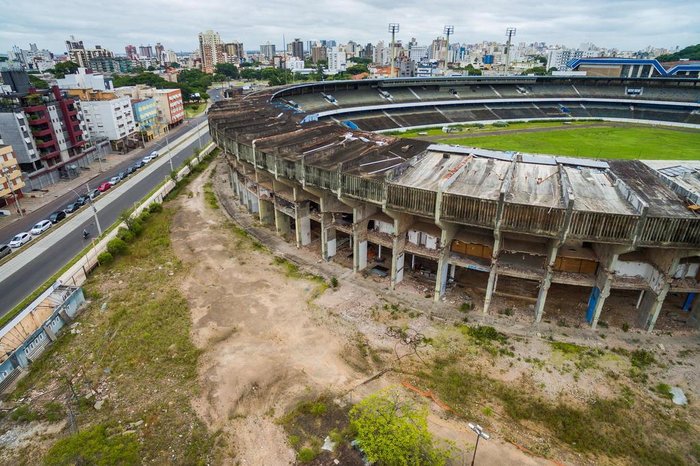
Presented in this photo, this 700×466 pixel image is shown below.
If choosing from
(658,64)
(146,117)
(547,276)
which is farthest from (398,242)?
(658,64)

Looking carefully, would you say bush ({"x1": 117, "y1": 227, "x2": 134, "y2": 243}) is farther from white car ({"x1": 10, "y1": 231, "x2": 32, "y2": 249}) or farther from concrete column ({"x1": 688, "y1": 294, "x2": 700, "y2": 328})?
concrete column ({"x1": 688, "y1": 294, "x2": 700, "y2": 328})

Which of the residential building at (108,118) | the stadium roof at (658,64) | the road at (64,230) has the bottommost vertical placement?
the road at (64,230)

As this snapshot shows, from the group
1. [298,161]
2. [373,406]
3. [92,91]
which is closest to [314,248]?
[298,161]

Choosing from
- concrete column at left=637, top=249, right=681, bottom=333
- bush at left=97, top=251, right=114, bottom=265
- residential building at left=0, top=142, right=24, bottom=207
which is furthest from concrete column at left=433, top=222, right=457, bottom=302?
residential building at left=0, top=142, right=24, bottom=207

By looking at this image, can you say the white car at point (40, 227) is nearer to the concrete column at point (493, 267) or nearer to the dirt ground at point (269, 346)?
the dirt ground at point (269, 346)

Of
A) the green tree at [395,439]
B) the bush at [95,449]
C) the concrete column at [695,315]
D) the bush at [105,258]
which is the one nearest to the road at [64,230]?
the bush at [105,258]

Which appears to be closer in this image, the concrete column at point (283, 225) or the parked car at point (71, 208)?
the concrete column at point (283, 225)
